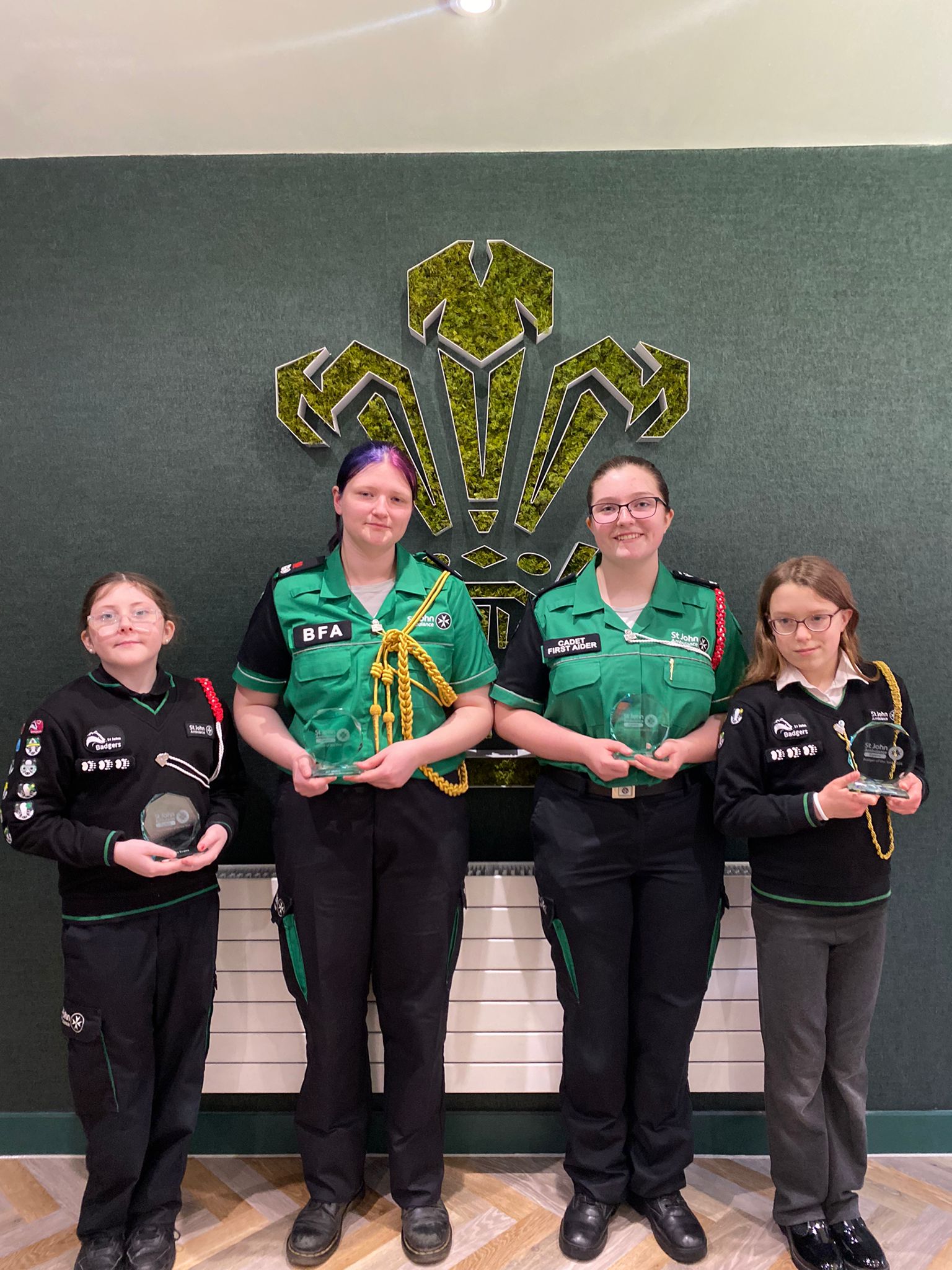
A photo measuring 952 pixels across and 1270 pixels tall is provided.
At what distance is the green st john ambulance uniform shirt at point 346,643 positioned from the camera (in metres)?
1.70

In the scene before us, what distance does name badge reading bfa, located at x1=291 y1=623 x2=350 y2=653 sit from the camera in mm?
1704

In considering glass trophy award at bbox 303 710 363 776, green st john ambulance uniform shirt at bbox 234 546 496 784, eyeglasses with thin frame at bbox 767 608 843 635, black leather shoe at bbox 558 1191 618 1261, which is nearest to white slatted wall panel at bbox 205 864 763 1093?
black leather shoe at bbox 558 1191 618 1261

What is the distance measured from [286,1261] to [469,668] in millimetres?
1397

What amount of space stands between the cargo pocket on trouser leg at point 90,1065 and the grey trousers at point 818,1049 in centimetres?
144

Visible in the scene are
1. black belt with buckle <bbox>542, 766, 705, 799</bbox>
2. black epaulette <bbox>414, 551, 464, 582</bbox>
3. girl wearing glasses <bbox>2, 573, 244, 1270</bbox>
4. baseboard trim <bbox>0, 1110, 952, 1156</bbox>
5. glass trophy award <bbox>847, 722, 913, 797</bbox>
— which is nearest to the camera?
glass trophy award <bbox>847, 722, 913, 797</bbox>

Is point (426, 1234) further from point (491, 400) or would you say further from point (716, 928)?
point (491, 400)

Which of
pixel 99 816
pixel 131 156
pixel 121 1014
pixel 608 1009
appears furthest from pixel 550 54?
pixel 121 1014

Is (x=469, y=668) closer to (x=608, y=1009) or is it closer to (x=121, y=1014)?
(x=608, y=1009)

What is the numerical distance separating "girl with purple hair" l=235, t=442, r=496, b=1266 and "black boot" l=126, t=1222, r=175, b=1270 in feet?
0.87

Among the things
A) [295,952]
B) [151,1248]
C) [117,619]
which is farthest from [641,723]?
[151,1248]

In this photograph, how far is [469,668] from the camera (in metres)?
1.79

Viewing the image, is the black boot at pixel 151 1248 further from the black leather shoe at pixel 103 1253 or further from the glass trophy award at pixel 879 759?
the glass trophy award at pixel 879 759

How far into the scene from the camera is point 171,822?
61.6 inches

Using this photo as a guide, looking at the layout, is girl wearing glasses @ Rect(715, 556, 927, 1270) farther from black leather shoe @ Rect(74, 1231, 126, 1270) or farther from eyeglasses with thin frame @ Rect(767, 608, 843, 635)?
black leather shoe @ Rect(74, 1231, 126, 1270)
